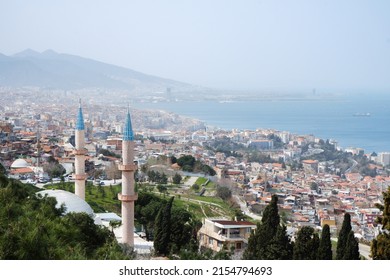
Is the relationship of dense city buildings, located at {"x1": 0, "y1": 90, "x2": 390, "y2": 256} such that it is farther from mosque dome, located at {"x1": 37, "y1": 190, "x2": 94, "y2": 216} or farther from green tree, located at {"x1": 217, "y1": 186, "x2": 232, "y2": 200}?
mosque dome, located at {"x1": 37, "y1": 190, "x2": 94, "y2": 216}

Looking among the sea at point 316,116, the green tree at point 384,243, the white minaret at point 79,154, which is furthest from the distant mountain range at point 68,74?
the green tree at point 384,243

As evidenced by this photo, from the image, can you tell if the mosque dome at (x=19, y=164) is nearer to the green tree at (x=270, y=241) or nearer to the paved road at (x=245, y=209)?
the paved road at (x=245, y=209)

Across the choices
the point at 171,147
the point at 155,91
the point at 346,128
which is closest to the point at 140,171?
the point at 155,91

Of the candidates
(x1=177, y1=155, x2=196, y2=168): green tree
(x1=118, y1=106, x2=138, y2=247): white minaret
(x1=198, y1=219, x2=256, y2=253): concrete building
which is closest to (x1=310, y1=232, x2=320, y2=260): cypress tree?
(x1=118, y1=106, x2=138, y2=247): white minaret

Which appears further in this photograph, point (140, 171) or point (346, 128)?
point (346, 128)

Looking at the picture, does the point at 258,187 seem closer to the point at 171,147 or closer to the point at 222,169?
the point at 222,169

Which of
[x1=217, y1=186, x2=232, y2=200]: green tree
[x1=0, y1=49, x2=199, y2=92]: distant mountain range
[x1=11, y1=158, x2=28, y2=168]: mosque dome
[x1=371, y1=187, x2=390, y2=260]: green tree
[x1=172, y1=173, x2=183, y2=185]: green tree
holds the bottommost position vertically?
[x1=217, y1=186, x2=232, y2=200]: green tree
